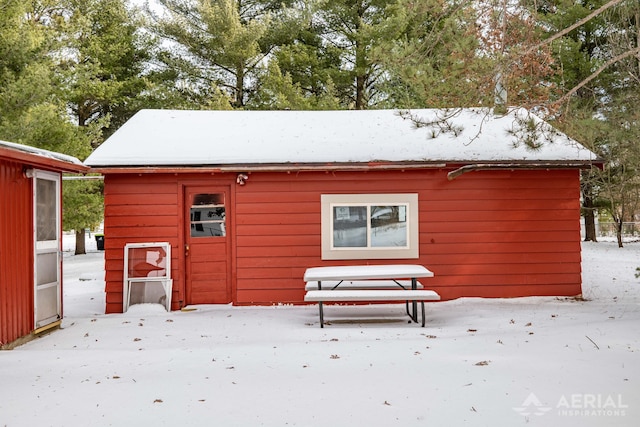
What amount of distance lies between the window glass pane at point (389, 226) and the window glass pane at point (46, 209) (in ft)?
16.3

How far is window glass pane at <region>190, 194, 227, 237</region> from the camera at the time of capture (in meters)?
9.16

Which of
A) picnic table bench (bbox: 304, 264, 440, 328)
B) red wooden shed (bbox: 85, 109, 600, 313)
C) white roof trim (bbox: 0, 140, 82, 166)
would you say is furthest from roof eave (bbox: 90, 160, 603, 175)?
picnic table bench (bbox: 304, 264, 440, 328)

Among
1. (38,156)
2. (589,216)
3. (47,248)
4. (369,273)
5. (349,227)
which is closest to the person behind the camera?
(38,156)

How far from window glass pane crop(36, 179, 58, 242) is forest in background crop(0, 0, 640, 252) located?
7.87 m

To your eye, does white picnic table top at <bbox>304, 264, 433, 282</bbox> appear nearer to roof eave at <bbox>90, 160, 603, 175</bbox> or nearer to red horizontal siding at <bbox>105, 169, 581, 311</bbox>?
red horizontal siding at <bbox>105, 169, 581, 311</bbox>

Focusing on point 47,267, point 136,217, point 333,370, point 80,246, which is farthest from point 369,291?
point 80,246

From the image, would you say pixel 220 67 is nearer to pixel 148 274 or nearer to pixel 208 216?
pixel 208 216

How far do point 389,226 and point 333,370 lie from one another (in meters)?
4.46

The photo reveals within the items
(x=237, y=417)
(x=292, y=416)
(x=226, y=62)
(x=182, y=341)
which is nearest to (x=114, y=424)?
(x=237, y=417)

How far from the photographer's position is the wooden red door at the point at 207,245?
913 centimetres

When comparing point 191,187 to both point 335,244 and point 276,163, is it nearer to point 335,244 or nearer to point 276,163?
point 276,163

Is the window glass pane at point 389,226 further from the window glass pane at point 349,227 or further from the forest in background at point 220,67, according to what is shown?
the forest in background at point 220,67

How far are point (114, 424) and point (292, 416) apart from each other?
126cm

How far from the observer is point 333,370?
504 cm
